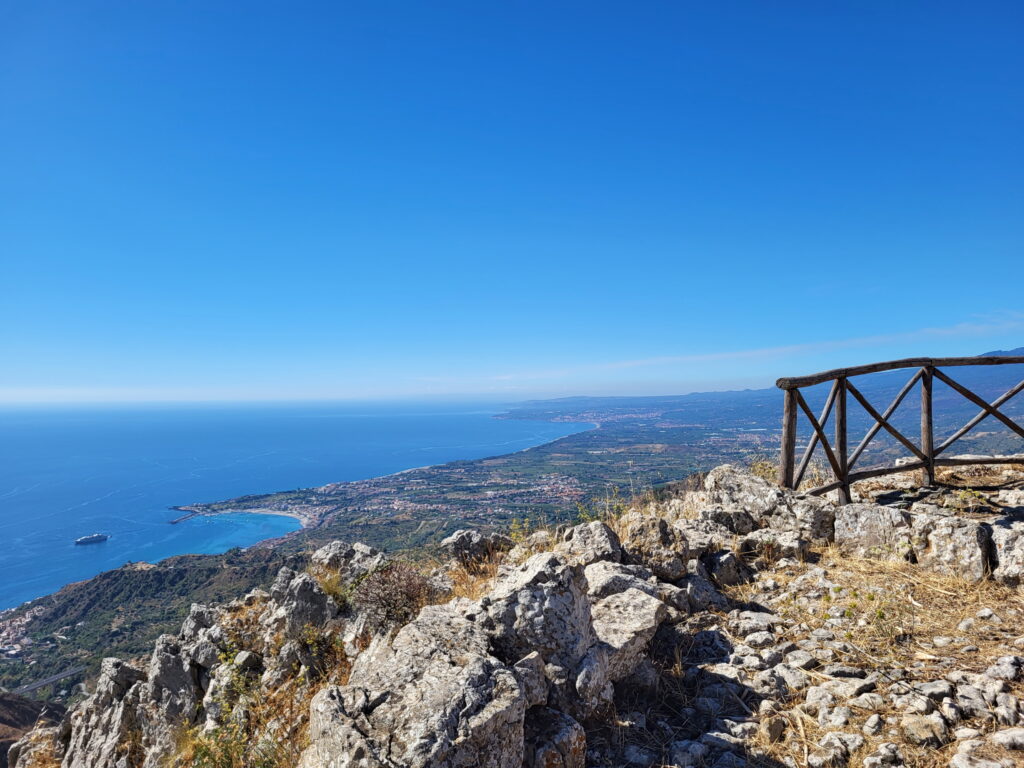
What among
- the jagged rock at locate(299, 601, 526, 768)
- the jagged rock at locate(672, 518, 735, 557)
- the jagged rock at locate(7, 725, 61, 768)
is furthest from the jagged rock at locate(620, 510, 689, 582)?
the jagged rock at locate(7, 725, 61, 768)

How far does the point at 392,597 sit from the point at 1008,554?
20.8 ft

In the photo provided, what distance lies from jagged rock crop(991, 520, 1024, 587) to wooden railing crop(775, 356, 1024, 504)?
6.49 feet

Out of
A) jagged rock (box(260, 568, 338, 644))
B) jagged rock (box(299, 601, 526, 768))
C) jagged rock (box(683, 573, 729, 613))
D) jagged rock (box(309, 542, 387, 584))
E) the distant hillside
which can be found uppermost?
jagged rock (box(299, 601, 526, 768))

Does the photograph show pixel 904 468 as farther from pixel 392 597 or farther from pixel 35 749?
pixel 35 749

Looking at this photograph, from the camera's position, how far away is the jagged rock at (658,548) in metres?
5.22

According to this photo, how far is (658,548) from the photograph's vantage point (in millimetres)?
5445

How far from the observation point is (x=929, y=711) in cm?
299

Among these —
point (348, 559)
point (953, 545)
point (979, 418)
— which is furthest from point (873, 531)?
point (348, 559)

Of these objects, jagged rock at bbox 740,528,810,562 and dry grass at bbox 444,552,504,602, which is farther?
jagged rock at bbox 740,528,810,562

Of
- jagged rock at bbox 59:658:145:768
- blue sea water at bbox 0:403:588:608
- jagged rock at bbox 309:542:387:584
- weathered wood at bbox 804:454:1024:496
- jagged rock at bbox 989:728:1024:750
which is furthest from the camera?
blue sea water at bbox 0:403:588:608

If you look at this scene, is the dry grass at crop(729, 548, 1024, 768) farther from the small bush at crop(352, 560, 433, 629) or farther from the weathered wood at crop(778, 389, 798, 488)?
the small bush at crop(352, 560, 433, 629)

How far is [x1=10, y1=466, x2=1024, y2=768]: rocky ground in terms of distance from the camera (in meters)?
2.70

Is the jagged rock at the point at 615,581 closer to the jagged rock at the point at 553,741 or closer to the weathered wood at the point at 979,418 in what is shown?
the jagged rock at the point at 553,741

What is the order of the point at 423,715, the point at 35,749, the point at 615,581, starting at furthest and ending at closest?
1. the point at 35,749
2. the point at 615,581
3. the point at 423,715
